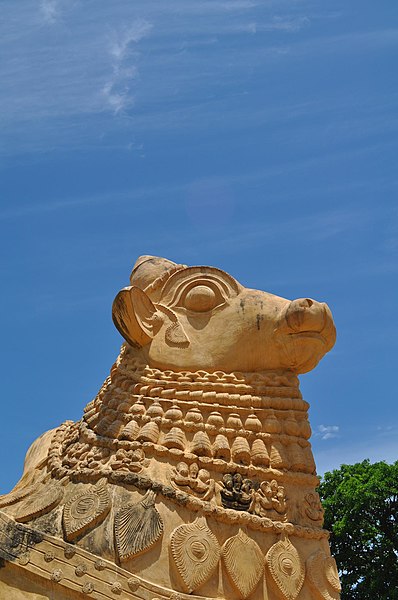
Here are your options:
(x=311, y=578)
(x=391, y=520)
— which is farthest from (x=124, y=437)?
(x=391, y=520)

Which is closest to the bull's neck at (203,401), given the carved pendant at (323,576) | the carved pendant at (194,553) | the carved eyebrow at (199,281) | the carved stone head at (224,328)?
the carved stone head at (224,328)

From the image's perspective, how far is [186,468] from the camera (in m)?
5.42

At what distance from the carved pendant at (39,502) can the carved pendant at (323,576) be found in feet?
6.03

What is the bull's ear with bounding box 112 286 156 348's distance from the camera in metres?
5.99

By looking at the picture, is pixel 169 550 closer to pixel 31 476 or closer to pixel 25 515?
pixel 25 515

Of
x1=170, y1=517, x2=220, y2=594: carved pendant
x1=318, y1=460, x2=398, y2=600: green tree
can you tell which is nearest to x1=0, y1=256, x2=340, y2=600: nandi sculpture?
x1=170, y1=517, x2=220, y2=594: carved pendant

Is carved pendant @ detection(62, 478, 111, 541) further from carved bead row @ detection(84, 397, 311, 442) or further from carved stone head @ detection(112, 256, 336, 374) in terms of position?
carved stone head @ detection(112, 256, 336, 374)

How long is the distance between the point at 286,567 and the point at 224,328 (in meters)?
1.83

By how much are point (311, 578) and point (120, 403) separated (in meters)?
1.86

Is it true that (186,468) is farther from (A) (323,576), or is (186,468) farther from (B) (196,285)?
(B) (196,285)

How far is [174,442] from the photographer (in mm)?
5504

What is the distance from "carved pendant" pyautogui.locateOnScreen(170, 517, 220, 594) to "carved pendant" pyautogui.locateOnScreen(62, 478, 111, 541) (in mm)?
516

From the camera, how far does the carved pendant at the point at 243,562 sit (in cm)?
510

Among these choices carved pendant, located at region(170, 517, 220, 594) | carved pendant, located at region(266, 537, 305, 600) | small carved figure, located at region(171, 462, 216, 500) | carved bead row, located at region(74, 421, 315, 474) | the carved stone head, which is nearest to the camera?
carved pendant, located at region(170, 517, 220, 594)
